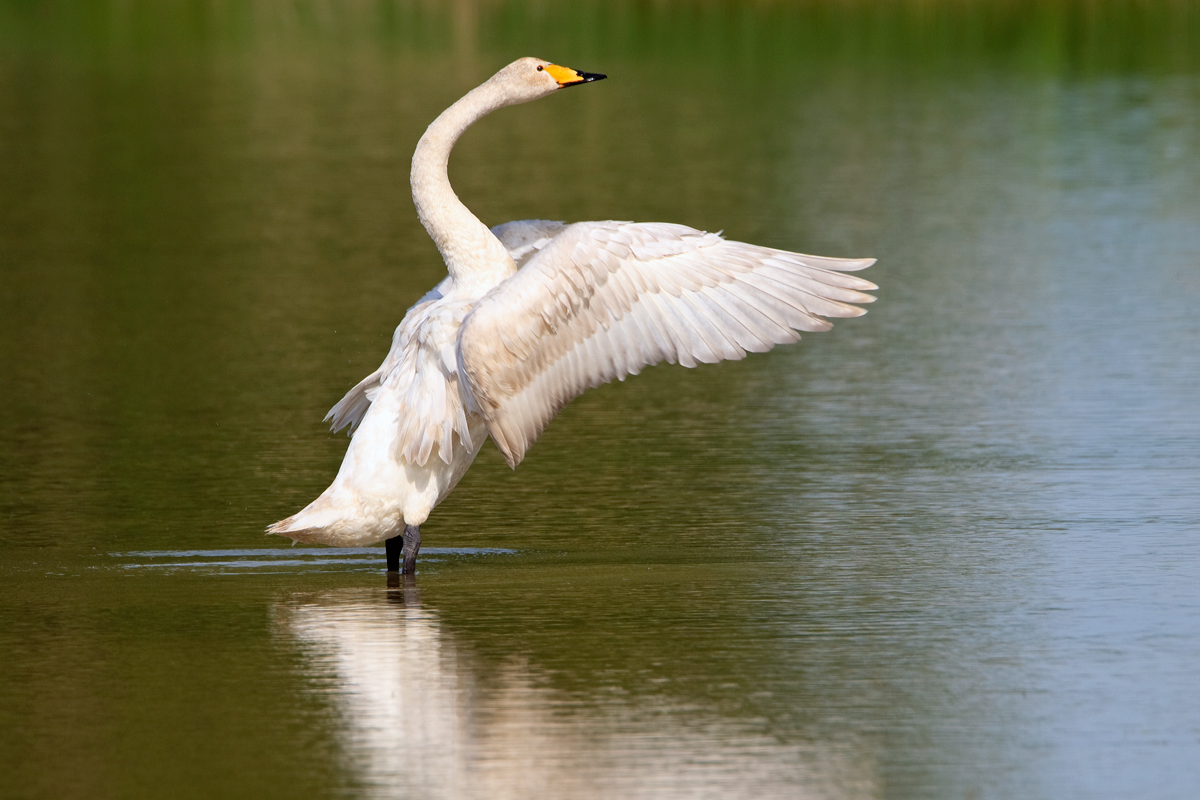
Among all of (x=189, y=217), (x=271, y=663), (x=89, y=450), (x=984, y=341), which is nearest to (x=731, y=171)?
(x=189, y=217)

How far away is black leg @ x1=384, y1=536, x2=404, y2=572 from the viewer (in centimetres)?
863

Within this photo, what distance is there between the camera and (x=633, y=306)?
26.6ft

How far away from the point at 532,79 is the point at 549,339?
1.83 meters

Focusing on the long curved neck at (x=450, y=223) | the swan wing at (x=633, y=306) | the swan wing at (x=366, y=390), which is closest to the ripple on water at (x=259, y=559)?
the swan wing at (x=366, y=390)

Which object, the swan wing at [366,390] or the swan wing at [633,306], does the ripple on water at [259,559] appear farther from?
the swan wing at [633,306]

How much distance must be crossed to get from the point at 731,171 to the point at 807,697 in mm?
17714

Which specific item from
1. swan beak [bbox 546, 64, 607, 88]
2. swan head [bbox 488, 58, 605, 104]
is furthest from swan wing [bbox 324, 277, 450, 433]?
swan beak [bbox 546, 64, 607, 88]

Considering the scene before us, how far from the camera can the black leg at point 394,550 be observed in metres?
8.63

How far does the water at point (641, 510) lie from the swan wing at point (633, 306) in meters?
0.85

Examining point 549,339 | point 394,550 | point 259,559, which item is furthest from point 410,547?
point 549,339

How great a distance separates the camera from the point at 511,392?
27.0 feet

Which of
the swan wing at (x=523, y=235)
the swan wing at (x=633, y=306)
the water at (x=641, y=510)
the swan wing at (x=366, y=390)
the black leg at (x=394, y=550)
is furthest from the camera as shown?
the swan wing at (x=523, y=235)

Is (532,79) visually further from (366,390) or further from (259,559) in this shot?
(259,559)

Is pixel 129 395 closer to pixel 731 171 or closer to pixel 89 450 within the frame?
pixel 89 450
